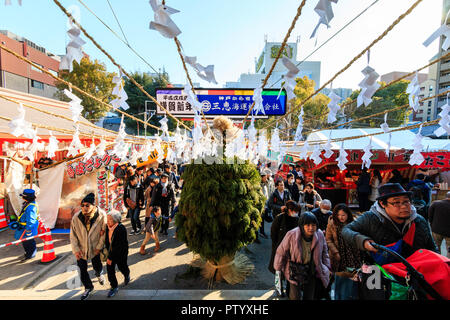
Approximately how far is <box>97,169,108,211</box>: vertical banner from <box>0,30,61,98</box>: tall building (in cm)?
1857

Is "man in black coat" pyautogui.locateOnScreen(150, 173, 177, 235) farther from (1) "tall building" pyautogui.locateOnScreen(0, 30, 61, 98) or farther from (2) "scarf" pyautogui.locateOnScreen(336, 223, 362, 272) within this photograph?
(1) "tall building" pyautogui.locateOnScreen(0, 30, 61, 98)

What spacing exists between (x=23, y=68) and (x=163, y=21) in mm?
30731

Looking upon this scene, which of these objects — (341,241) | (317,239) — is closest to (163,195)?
(317,239)

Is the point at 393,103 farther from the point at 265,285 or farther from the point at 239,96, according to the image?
the point at 265,285

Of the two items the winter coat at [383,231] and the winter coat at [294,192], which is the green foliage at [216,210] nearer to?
the winter coat at [383,231]

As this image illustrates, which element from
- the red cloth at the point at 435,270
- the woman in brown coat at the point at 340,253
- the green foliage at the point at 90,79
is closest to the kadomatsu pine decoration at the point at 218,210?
the woman in brown coat at the point at 340,253

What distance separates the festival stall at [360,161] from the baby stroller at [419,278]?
21.4ft

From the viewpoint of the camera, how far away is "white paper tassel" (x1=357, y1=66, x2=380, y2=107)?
6.42 ft

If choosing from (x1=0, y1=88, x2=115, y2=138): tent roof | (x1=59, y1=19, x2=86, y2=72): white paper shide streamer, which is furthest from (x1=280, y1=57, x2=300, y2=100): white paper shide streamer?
(x1=0, y1=88, x2=115, y2=138): tent roof

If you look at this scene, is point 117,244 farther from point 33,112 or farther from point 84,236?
point 33,112

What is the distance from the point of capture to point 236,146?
13.9ft

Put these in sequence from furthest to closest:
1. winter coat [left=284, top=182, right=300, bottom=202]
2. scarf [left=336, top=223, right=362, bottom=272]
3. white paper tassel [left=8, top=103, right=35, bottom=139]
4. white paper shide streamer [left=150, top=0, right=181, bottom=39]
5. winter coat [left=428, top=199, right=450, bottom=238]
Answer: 1. winter coat [left=284, top=182, right=300, bottom=202]
2. winter coat [left=428, top=199, right=450, bottom=238]
3. scarf [left=336, top=223, right=362, bottom=272]
4. white paper tassel [left=8, top=103, right=35, bottom=139]
5. white paper shide streamer [left=150, top=0, right=181, bottom=39]
